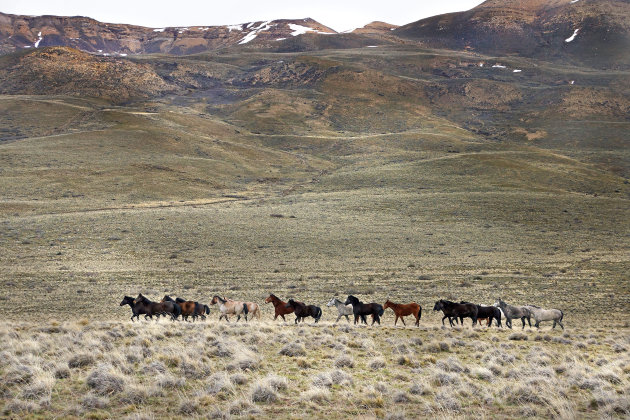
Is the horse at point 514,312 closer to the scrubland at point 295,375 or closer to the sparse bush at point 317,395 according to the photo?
the scrubland at point 295,375

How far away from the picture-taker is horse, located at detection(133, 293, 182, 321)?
1856cm

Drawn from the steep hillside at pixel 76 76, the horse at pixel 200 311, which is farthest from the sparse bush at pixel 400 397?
the steep hillside at pixel 76 76

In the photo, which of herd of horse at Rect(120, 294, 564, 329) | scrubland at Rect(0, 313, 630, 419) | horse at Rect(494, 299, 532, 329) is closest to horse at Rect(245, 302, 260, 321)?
herd of horse at Rect(120, 294, 564, 329)

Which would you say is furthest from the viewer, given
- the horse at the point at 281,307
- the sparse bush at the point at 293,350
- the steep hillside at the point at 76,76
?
the steep hillside at the point at 76,76

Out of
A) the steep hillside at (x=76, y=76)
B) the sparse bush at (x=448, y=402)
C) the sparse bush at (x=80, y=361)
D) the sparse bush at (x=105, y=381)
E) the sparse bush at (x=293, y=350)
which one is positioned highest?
the steep hillside at (x=76, y=76)

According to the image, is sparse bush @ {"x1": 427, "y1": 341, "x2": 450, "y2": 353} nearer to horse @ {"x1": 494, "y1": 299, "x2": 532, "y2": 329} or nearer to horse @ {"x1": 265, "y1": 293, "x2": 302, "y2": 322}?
horse @ {"x1": 494, "y1": 299, "x2": 532, "y2": 329}

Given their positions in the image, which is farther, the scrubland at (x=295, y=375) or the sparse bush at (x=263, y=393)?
the sparse bush at (x=263, y=393)

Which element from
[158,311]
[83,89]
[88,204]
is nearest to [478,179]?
[88,204]

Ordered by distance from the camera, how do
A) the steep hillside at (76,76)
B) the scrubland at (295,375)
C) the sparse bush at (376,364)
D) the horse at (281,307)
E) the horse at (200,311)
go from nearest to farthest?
the scrubland at (295,375)
the sparse bush at (376,364)
the horse at (281,307)
the horse at (200,311)
the steep hillside at (76,76)

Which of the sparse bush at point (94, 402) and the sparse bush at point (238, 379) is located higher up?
the sparse bush at point (94, 402)

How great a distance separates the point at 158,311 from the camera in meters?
18.7

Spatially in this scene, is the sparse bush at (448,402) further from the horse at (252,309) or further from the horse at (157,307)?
the horse at (157,307)

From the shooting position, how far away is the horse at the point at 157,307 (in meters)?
18.6

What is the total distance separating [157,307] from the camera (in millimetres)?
18781
